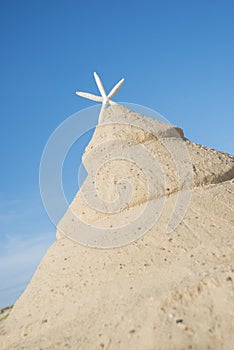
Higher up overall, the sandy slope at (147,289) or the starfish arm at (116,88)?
the starfish arm at (116,88)

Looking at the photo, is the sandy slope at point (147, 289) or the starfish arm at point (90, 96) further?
the starfish arm at point (90, 96)

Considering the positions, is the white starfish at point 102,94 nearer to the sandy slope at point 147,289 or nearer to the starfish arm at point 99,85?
the starfish arm at point 99,85

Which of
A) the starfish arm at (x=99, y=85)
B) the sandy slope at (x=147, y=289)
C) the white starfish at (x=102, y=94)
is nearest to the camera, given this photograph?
the sandy slope at (x=147, y=289)

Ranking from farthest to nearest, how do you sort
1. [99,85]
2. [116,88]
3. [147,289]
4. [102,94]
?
[116,88] < [99,85] < [102,94] < [147,289]

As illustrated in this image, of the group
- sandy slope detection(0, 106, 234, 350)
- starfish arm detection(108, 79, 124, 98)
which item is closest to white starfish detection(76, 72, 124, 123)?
starfish arm detection(108, 79, 124, 98)

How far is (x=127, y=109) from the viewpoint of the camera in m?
8.77

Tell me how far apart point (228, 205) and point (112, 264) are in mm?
2447

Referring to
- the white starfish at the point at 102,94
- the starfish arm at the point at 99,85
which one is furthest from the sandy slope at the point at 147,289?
the starfish arm at the point at 99,85

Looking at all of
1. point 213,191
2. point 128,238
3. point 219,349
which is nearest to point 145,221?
point 128,238

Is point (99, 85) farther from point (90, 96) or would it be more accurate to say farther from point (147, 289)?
point (147, 289)

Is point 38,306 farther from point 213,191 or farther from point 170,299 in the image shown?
point 213,191

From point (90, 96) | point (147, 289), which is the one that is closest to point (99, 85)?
point (90, 96)

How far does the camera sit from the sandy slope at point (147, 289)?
415 cm

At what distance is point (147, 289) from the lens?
4.97 meters
